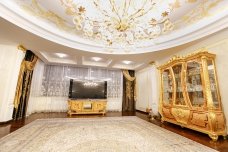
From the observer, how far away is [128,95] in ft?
23.6

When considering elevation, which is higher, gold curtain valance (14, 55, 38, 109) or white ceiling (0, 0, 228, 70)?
white ceiling (0, 0, 228, 70)

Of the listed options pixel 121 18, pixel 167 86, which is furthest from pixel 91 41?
pixel 167 86

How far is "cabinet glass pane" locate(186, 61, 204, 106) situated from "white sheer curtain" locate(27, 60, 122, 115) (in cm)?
424

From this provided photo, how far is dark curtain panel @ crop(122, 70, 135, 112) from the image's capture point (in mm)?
7102

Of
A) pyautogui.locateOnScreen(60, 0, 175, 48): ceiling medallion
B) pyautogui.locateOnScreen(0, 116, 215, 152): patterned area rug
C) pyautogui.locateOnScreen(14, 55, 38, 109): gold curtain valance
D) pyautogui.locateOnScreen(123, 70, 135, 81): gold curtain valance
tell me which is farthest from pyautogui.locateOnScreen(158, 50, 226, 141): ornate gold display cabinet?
pyautogui.locateOnScreen(14, 55, 38, 109): gold curtain valance

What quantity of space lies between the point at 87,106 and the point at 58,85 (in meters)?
1.98

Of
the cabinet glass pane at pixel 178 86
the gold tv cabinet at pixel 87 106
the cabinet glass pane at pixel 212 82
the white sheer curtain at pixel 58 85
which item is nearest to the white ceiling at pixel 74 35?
the cabinet glass pane at pixel 178 86

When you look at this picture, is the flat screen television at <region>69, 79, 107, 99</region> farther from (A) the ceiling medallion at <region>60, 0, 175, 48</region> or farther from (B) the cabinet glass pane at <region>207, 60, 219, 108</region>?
(B) the cabinet glass pane at <region>207, 60, 219, 108</region>

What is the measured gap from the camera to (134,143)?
237cm

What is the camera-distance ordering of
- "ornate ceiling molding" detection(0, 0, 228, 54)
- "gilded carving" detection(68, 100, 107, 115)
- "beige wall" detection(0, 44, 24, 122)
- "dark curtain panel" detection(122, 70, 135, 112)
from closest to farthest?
1. "ornate ceiling molding" detection(0, 0, 228, 54)
2. "beige wall" detection(0, 44, 24, 122)
3. "gilded carving" detection(68, 100, 107, 115)
4. "dark curtain panel" detection(122, 70, 135, 112)

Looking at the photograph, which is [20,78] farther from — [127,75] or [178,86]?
[178,86]

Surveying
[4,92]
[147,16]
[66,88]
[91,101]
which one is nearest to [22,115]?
[4,92]

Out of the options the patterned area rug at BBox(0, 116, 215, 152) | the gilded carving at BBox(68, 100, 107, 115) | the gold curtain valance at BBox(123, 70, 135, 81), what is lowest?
the patterned area rug at BBox(0, 116, 215, 152)

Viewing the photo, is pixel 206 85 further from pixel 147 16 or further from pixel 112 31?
pixel 112 31
